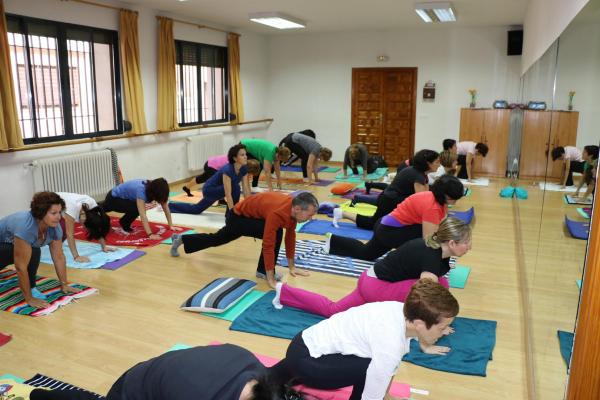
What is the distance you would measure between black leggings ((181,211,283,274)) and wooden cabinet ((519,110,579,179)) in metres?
1.95

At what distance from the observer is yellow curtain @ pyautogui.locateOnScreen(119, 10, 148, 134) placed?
6.66 m

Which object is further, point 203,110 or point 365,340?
point 203,110

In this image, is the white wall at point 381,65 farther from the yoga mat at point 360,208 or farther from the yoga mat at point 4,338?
the yoga mat at point 4,338

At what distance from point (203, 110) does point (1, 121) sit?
405cm

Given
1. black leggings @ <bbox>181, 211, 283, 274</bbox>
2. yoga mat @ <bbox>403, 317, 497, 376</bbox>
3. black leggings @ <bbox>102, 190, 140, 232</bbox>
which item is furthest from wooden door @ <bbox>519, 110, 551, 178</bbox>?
black leggings @ <bbox>102, 190, 140, 232</bbox>

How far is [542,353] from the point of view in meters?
2.40

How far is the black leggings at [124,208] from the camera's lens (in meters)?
5.22

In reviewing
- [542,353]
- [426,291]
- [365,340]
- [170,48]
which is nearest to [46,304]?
[365,340]

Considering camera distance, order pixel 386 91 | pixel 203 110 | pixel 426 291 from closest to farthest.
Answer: pixel 426 291
pixel 203 110
pixel 386 91

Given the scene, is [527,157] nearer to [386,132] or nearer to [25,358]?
[25,358]

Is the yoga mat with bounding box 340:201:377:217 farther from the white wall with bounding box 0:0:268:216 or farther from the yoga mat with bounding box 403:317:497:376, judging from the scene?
the white wall with bounding box 0:0:268:216

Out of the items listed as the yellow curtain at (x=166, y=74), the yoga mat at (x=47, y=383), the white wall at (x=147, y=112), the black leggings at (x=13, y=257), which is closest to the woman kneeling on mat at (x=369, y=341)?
the yoga mat at (x=47, y=383)

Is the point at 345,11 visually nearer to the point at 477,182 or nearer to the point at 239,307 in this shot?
the point at 477,182

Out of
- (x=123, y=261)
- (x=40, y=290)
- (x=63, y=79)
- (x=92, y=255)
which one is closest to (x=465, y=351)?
(x=123, y=261)
